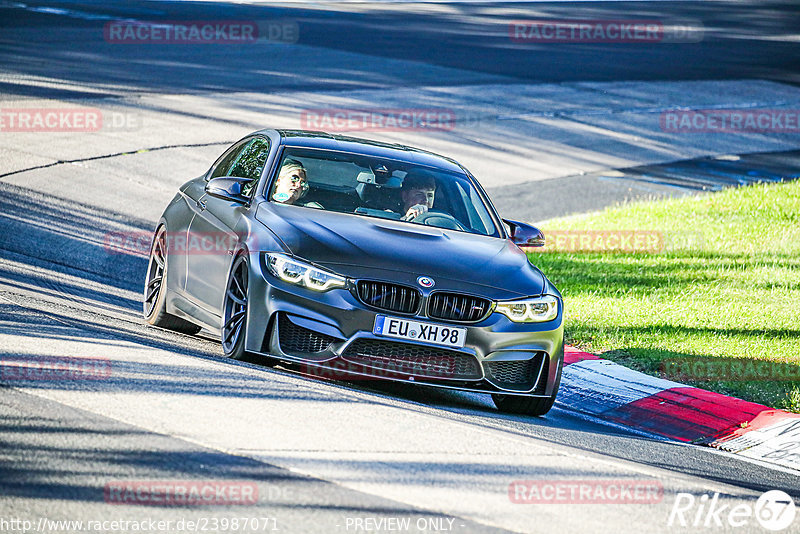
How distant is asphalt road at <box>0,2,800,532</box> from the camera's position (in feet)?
17.0

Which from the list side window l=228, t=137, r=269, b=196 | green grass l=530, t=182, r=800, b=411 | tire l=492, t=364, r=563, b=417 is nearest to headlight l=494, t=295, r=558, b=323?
tire l=492, t=364, r=563, b=417

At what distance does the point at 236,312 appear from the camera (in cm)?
777

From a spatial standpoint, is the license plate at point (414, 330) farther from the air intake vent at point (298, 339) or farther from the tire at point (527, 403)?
the tire at point (527, 403)

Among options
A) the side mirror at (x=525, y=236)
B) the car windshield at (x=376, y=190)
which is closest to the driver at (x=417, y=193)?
the car windshield at (x=376, y=190)

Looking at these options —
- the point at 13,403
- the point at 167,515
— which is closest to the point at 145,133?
the point at 13,403

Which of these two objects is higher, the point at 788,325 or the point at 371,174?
the point at 371,174

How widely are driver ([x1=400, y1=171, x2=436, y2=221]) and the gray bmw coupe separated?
1 centimetres

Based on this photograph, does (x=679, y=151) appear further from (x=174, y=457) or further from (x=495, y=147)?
(x=174, y=457)

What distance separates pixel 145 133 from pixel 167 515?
14.9 m

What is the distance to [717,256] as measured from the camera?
13883 mm

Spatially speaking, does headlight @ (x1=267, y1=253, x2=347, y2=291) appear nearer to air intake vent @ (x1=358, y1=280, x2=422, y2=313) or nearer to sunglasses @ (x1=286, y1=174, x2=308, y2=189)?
air intake vent @ (x1=358, y1=280, x2=422, y2=313)

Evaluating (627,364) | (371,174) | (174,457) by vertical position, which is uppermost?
(371,174)

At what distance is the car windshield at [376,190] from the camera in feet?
27.9

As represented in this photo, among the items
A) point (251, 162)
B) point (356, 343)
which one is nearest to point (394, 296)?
point (356, 343)
